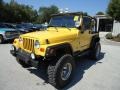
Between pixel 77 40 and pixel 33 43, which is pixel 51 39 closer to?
pixel 33 43

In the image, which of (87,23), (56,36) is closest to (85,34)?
(87,23)

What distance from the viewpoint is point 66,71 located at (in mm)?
6113

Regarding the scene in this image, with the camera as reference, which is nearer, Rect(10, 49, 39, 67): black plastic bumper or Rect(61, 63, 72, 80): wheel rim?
Rect(10, 49, 39, 67): black plastic bumper

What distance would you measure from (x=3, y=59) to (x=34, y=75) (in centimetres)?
289

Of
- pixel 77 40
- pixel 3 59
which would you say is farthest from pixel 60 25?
pixel 3 59

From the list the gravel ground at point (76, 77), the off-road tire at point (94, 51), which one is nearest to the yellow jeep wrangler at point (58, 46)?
the gravel ground at point (76, 77)

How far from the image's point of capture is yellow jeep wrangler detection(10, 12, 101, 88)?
18.3 ft

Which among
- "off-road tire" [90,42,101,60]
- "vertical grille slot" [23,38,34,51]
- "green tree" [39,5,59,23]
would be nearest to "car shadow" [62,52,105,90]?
"off-road tire" [90,42,101,60]

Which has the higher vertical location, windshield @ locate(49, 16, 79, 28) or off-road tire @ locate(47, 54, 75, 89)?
windshield @ locate(49, 16, 79, 28)

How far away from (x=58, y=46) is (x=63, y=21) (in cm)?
201

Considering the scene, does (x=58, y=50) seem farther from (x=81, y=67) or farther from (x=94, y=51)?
(x=94, y=51)

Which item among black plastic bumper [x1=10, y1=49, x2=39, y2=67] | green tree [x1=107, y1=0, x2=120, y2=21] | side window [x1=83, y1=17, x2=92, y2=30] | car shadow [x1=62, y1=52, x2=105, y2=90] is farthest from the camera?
green tree [x1=107, y1=0, x2=120, y2=21]

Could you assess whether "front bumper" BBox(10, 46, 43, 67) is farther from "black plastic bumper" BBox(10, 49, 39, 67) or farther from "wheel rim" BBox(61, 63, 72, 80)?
"wheel rim" BBox(61, 63, 72, 80)

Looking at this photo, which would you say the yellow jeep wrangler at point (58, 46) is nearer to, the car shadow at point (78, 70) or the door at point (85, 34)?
the door at point (85, 34)
